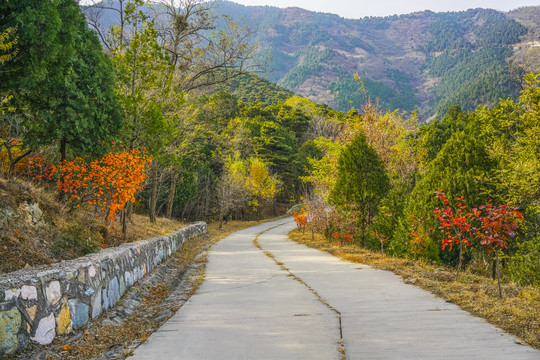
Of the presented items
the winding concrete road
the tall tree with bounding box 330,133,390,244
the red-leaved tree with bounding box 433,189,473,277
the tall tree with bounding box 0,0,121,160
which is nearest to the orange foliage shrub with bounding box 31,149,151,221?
the tall tree with bounding box 0,0,121,160

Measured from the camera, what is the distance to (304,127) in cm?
5981

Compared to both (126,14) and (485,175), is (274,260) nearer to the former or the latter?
(485,175)

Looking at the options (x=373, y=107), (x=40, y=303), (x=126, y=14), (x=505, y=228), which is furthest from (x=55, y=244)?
(x=373, y=107)

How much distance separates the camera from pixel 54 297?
4254 millimetres

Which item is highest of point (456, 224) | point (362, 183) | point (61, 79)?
point (61, 79)

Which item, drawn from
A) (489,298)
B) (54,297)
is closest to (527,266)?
(489,298)

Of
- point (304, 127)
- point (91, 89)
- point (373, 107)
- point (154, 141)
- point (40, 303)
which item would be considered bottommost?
point (40, 303)

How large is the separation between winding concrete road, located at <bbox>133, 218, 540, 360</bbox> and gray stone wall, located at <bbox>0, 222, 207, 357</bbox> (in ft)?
3.07

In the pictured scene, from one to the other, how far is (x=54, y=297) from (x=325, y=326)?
3046 mm

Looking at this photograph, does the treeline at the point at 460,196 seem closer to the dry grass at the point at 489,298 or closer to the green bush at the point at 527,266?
the green bush at the point at 527,266

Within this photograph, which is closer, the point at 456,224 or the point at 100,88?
the point at 456,224

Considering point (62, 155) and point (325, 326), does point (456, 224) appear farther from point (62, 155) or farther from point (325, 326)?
point (62, 155)

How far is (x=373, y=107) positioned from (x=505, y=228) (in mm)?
15613

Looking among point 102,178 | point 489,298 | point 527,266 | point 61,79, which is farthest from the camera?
point 527,266
